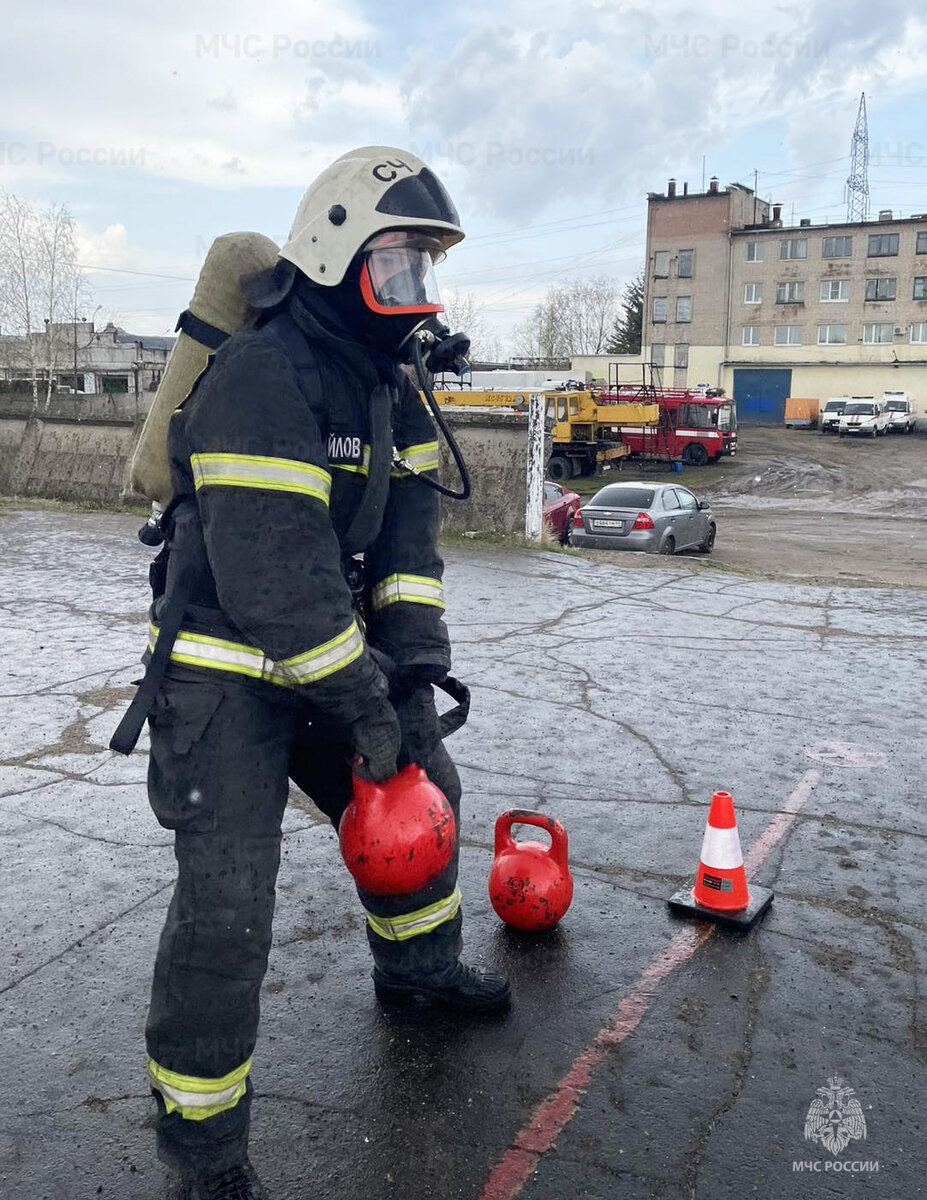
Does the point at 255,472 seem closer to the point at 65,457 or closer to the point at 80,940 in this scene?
the point at 80,940

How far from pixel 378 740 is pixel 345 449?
73 centimetres

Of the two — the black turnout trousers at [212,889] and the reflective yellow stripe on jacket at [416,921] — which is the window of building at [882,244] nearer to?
the reflective yellow stripe on jacket at [416,921]

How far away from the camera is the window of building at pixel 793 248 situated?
59812 mm

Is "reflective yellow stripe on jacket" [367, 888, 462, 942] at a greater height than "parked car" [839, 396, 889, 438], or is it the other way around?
"parked car" [839, 396, 889, 438]

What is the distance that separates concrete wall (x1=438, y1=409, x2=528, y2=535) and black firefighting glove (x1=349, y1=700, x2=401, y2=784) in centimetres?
1098

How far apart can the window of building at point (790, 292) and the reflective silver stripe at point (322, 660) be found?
63.3m

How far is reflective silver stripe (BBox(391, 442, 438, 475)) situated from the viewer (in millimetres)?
2893

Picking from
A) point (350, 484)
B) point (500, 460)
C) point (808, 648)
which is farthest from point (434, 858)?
point (500, 460)

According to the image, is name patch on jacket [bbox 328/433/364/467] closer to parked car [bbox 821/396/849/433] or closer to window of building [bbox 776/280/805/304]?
parked car [bbox 821/396/849/433]

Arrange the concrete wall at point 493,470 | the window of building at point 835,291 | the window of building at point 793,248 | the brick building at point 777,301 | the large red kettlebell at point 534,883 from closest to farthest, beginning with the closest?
the large red kettlebell at point 534,883
the concrete wall at point 493,470
the brick building at point 777,301
the window of building at point 835,291
the window of building at point 793,248

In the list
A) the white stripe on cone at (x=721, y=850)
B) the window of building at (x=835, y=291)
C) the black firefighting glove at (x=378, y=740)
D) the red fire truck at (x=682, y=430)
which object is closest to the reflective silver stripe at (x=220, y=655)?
the black firefighting glove at (x=378, y=740)

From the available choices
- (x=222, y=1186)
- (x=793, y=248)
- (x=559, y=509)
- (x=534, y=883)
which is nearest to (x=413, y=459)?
(x=534, y=883)

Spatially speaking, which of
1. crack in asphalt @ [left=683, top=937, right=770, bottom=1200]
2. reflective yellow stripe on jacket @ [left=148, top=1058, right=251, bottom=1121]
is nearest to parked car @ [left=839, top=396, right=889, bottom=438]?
crack in asphalt @ [left=683, top=937, right=770, bottom=1200]

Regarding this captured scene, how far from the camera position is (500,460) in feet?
45.1
